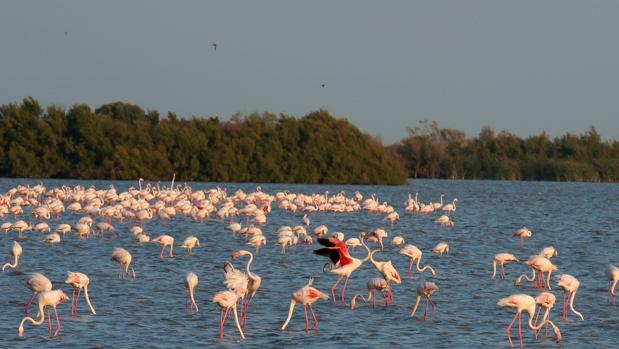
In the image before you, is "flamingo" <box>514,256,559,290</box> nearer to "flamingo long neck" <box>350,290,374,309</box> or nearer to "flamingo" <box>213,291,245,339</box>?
"flamingo long neck" <box>350,290,374,309</box>

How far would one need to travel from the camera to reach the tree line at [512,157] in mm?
86250

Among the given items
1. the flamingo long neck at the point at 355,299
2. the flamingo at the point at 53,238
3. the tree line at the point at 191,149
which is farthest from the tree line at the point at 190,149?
the flamingo long neck at the point at 355,299

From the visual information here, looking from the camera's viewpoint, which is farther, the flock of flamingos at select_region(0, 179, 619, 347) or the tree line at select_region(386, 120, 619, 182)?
the tree line at select_region(386, 120, 619, 182)

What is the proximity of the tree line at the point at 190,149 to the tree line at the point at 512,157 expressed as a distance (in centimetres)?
1707

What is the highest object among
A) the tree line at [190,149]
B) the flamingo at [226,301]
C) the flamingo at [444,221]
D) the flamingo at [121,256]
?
the tree line at [190,149]

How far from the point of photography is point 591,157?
90.1 metres

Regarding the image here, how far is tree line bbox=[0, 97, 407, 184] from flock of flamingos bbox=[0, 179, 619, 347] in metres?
24.2

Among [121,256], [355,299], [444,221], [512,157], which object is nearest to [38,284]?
[121,256]

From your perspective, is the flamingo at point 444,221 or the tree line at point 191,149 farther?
the tree line at point 191,149

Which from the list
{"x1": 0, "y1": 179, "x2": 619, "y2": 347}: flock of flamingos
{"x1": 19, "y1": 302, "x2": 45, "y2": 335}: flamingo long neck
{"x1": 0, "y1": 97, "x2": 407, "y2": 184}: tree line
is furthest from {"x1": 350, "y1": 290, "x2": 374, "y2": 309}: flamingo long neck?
{"x1": 0, "y1": 97, "x2": 407, "y2": 184}: tree line

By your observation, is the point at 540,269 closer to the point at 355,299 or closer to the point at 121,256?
the point at 355,299

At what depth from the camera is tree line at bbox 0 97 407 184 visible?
6419cm

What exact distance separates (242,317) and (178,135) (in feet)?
173

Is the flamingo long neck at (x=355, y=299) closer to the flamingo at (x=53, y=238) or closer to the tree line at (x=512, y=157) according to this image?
the flamingo at (x=53, y=238)
